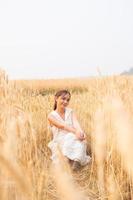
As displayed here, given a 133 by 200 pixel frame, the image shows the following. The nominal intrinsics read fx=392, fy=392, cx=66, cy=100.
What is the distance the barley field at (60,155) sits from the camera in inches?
18.6

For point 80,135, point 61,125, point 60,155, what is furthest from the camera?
point 61,125

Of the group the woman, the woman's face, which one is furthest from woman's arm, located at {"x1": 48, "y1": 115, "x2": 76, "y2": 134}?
the woman's face

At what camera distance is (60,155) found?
2.01ft

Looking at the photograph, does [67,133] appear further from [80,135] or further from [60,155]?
[60,155]

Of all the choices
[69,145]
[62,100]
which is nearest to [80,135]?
[69,145]

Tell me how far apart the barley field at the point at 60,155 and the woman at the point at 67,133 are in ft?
0.43

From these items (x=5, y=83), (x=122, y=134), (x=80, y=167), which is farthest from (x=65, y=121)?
(x=122, y=134)

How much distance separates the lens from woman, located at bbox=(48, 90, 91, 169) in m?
3.48

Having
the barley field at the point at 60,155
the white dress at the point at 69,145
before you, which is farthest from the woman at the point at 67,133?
the barley field at the point at 60,155

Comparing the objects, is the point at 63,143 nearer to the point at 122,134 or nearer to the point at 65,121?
the point at 65,121

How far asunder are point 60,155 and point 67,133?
3.09m

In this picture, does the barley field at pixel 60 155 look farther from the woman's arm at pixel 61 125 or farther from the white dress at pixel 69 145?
the woman's arm at pixel 61 125

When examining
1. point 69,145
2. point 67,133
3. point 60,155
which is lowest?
point 69,145

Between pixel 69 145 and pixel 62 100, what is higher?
pixel 62 100
